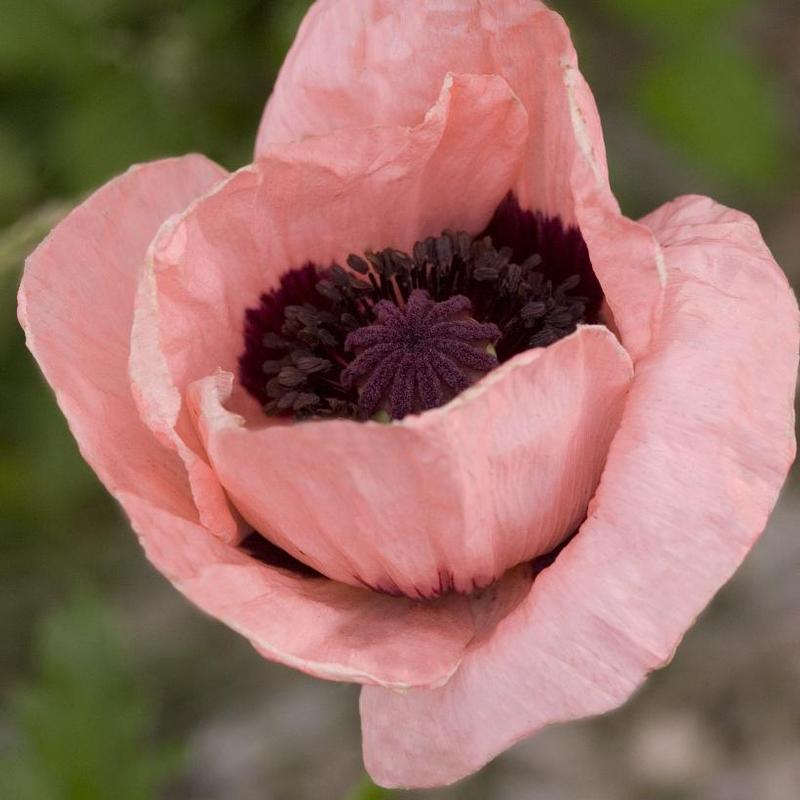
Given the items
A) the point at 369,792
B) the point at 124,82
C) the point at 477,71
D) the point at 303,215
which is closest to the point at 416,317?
the point at 303,215

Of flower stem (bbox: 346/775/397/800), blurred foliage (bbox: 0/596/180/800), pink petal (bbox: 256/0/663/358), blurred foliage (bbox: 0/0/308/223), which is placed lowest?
blurred foliage (bbox: 0/596/180/800)

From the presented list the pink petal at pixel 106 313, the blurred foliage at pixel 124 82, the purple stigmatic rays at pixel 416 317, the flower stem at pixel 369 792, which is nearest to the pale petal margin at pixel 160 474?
the pink petal at pixel 106 313

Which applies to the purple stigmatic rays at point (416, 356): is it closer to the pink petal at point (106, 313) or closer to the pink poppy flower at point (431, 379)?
the pink poppy flower at point (431, 379)

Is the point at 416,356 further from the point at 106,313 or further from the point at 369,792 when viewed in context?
the point at 369,792

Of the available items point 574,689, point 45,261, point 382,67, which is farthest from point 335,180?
point 574,689

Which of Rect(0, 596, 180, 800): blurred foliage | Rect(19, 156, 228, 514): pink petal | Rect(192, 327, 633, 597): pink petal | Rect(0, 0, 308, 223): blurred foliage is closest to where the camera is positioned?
Rect(192, 327, 633, 597): pink petal

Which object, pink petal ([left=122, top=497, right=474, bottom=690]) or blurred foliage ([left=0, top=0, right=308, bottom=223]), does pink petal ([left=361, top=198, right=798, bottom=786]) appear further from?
blurred foliage ([left=0, top=0, right=308, bottom=223])

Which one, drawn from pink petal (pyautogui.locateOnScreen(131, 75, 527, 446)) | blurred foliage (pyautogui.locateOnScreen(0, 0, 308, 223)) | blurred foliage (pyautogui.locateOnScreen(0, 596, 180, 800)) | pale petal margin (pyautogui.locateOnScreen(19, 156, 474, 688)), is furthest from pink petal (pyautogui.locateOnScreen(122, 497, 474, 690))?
blurred foliage (pyautogui.locateOnScreen(0, 0, 308, 223))
